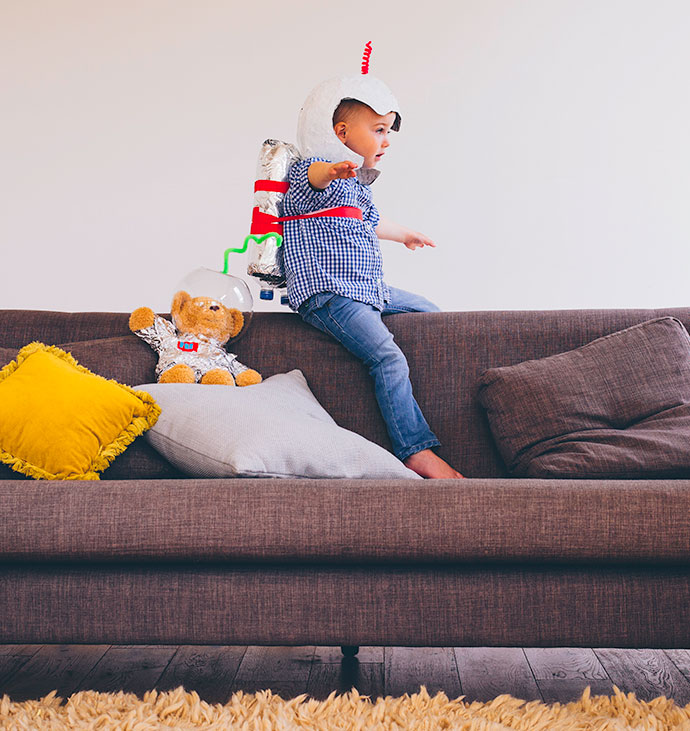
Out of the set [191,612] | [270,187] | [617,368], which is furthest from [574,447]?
[270,187]

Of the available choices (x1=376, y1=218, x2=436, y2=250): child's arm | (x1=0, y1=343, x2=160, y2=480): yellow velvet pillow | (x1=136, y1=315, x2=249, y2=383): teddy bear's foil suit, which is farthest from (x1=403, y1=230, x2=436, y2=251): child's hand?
(x1=0, y1=343, x2=160, y2=480): yellow velvet pillow

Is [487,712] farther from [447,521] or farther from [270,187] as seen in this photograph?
[270,187]

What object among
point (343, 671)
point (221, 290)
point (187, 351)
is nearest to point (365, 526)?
point (343, 671)

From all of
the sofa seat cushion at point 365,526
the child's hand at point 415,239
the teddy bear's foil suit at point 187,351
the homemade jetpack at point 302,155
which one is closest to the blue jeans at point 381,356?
the homemade jetpack at point 302,155

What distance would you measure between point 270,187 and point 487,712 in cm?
133

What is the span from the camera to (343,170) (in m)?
1.94

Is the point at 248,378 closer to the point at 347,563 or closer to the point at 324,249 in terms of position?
the point at 324,249

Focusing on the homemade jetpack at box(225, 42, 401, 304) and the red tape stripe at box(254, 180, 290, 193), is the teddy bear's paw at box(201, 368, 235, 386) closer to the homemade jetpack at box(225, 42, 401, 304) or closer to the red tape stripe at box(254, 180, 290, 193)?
the homemade jetpack at box(225, 42, 401, 304)

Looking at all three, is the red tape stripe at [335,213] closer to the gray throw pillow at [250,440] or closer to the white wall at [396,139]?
the gray throw pillow at [250,440]

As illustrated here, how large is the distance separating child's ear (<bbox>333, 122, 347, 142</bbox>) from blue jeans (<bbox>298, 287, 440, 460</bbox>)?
41cm

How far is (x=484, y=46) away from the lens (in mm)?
2926

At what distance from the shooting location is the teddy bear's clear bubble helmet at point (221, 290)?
205cm

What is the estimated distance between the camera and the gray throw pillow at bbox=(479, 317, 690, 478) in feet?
5.52

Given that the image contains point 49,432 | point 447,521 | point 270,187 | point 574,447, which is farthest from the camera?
point 270,187
